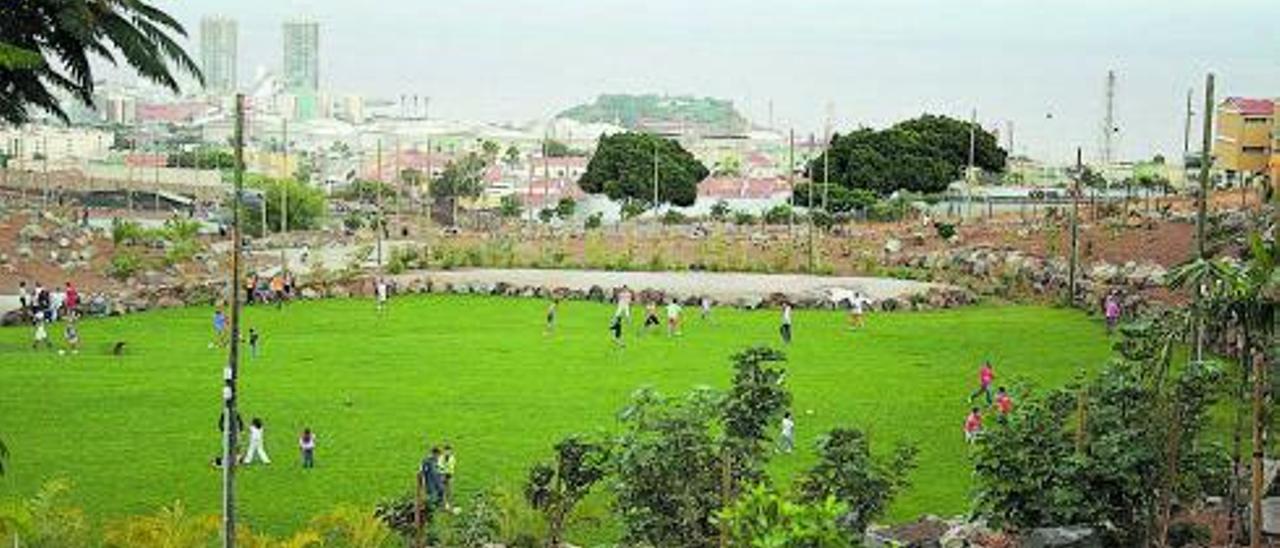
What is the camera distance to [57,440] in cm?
2041

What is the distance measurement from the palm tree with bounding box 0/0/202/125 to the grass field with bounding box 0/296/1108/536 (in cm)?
463

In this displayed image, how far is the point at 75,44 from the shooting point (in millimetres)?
15086

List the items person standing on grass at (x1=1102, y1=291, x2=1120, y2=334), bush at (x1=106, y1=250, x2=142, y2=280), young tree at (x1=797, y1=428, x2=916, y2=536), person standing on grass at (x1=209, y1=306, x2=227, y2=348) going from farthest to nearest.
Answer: bush at (x1=106, y1=250, x2=142, y2=280), person standing on grass at (x1=1102, y1=291, x2=1120, y2=334), person standing on grass at (x1=209, y1=306, x2=227, y2=348), young tree at (x1=797, y1=428, x2=916, y2=536)

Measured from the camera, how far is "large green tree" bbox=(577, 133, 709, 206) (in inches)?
2689

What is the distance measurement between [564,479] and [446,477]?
4.48 metres

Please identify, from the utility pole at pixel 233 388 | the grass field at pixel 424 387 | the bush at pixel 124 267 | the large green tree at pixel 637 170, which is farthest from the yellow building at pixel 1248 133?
the utility pole at pixel 233 388

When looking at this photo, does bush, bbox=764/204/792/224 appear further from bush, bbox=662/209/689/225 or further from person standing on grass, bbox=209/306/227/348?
person standing on grass, bbox=209/306/227/348

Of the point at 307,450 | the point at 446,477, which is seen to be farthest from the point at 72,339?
the point at 446,477

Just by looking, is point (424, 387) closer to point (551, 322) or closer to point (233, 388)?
point (551, 322)

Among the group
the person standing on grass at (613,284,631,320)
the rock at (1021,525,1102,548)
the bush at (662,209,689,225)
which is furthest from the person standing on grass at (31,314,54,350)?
the bush at (662,209,689,225)

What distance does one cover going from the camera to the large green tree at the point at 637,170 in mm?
68312

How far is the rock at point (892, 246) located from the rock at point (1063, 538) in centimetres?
3328

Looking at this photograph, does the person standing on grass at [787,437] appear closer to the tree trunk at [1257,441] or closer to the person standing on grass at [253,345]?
→ the tree trunk at [1257,441]

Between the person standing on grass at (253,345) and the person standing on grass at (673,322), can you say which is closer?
the person standing on grass at (253,345)
